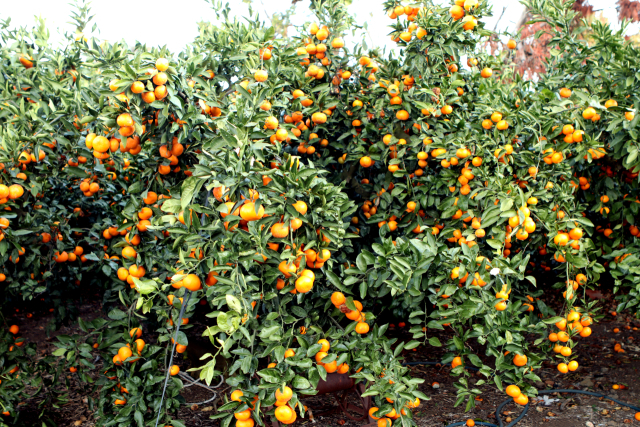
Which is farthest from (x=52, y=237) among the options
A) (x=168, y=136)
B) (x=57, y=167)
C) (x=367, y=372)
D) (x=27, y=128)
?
(x=367, y=372)

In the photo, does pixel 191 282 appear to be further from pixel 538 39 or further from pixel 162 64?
pixel 538 39

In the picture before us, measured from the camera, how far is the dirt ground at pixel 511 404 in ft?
9.66

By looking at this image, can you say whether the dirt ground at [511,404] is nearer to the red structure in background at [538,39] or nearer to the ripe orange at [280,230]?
the ripe orange at [280,230]

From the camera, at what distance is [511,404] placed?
3.18m

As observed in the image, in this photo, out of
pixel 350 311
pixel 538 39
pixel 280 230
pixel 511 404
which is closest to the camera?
pixel 280 230

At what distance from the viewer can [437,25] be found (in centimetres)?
244

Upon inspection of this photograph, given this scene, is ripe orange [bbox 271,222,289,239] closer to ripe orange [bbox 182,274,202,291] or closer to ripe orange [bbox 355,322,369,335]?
ripe orange [bbox 182,274,202,291]

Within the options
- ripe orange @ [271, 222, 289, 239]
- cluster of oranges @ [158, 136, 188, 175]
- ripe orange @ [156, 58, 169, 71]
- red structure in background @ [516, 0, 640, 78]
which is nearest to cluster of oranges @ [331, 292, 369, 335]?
ripe orange @ [271, 222, 289, 239]

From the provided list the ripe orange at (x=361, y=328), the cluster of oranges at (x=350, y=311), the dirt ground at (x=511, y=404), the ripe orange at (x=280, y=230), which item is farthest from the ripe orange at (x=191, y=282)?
the dirt ground at (x=511, y=404)

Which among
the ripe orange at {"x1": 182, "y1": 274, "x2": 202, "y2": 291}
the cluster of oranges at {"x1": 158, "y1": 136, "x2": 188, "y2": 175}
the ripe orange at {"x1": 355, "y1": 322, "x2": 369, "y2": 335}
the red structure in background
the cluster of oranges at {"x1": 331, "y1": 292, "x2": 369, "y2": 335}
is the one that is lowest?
the ripe orange at {"x1": 355, "y1": 322, "x2": 369, "y2": 335}

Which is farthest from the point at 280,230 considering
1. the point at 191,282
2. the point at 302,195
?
the point at 191,282

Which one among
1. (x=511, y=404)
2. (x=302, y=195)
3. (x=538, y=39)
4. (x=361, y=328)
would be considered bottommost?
(x=511, y=404)

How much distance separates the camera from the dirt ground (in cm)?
294

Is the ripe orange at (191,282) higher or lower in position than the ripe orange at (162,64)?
lower
